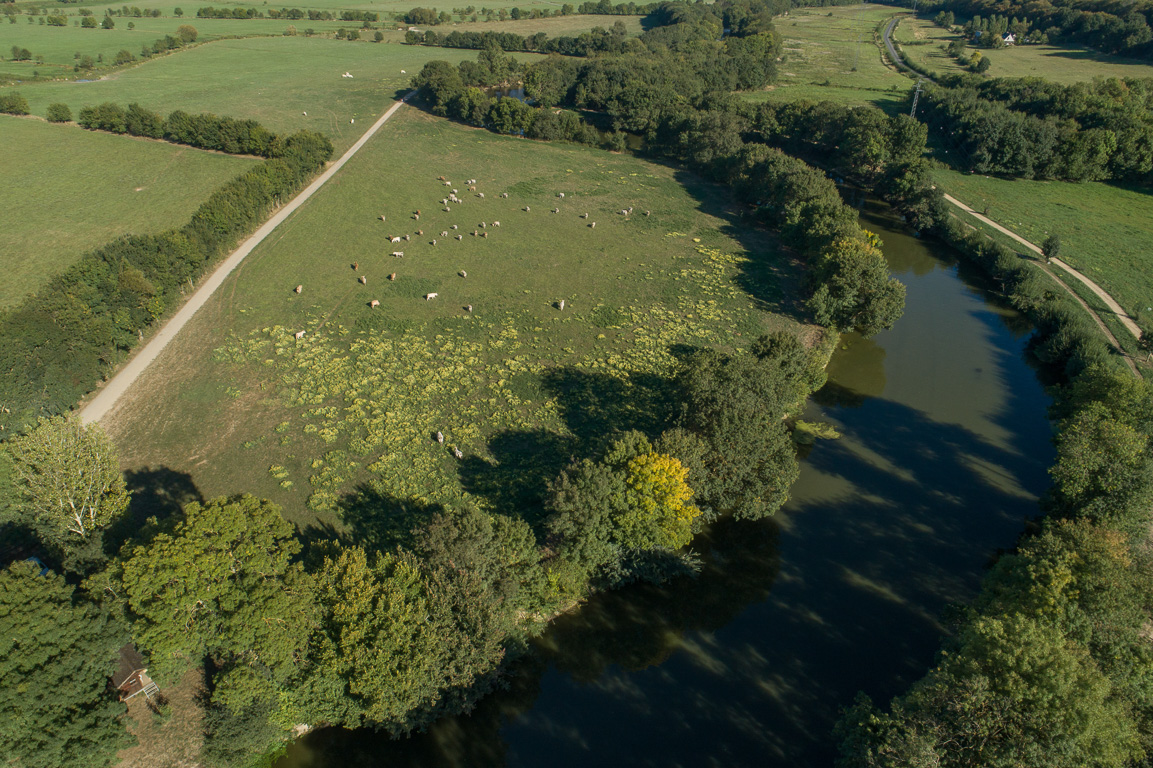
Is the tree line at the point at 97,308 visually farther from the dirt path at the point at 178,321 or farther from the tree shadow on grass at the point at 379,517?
the tree shadow on grass at the point at 379,517

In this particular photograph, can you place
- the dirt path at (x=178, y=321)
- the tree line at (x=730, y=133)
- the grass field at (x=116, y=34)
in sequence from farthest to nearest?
the grass field at (x=116, y=34) → the tree line at (x=730, y=133) → the dirt path at (x=178, y=321)

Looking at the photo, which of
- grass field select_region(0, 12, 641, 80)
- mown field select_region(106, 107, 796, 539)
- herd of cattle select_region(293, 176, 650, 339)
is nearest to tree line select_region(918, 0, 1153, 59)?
grass field select_region(0, 12, 641, 80)

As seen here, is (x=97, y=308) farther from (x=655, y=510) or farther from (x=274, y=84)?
(x=274, y=84)

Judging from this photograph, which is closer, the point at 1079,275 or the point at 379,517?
the point at 379,517

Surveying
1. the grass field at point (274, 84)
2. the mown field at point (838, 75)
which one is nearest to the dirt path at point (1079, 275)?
the mown field at point (838, 75)

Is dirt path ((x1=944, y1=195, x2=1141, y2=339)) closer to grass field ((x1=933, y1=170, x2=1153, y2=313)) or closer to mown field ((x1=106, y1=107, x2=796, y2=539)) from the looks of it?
grass field ((x1=933, y1=170, x2=1153, y2=313))

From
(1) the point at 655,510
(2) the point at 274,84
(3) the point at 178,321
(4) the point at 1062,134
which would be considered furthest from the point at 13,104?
(4) the point at 1062,134

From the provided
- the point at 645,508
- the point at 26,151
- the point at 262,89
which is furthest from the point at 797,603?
the point at 262,89
